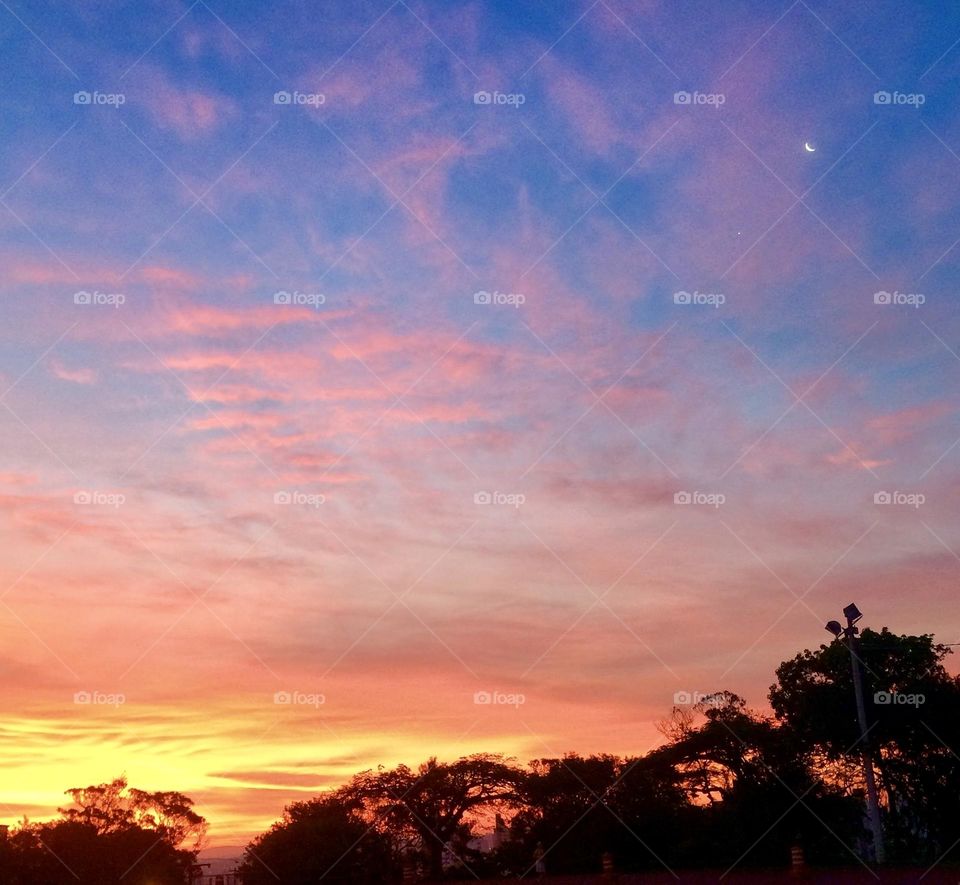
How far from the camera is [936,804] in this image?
45.6 meters

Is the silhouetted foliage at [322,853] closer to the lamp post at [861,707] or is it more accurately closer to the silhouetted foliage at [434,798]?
the silhouetted foliage at [434,798]

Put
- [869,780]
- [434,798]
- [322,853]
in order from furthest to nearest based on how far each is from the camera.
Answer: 1. [434,798]
2. [322,853]
3. [869,780]

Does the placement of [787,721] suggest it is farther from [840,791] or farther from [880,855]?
[880,855]

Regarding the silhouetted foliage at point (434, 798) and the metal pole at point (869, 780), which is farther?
the silhouetted foliage at point (434, 798)

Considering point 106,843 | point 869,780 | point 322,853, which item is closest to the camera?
point 869,780

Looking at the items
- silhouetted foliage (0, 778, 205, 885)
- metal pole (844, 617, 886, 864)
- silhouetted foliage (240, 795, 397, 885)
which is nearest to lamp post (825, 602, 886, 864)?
metal pole (844, 617, 886, 864)

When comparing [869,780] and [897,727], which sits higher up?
[897,727]

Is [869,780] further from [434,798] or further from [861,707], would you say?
[434,798]

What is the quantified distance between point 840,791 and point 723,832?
5813mm

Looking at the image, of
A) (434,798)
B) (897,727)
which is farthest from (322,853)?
(897,727)

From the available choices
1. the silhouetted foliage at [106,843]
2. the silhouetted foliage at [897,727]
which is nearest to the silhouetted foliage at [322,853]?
the silhouetted foliage at [106,843]

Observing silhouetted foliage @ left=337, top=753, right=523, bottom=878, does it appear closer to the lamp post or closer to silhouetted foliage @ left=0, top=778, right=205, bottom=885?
silhouetted foliage @ left=0, top=778, right=205, bottom=885

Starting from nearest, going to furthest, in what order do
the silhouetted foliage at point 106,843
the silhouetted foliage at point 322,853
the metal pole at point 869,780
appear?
the metal pole at point 869,780 < the silhouetted foliage at point 322,853 < the silhouetted foliage at point 106,843

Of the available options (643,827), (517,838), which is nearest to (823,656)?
(643,827)
